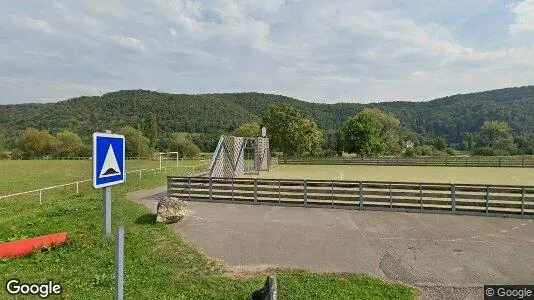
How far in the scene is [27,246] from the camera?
771 cm

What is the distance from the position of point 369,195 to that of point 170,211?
24.5 feet

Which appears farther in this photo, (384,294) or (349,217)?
(349,217)

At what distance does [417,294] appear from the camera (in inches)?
231

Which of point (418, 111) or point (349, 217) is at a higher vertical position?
point (418, 111)

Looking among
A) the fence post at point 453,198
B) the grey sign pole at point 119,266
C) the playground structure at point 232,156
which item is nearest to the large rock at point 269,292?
the grey sign pole at point 119,266

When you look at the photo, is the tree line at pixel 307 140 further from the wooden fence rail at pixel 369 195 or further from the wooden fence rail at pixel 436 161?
the wooden fence rail at pixel 369 195

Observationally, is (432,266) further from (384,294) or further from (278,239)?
(278,239)

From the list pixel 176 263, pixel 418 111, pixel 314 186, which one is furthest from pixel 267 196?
pixel 418 111

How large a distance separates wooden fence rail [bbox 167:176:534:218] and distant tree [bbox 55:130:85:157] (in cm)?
7438

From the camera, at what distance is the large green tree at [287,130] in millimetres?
46750

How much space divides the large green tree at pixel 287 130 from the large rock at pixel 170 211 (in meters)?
36.1

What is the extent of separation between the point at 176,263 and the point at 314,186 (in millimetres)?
7931

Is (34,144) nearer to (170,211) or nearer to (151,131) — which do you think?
(151,131)

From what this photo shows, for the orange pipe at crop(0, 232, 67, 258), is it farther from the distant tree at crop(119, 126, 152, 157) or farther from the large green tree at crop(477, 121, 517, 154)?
the large green tree at crop(477, 121, 517, 154)
